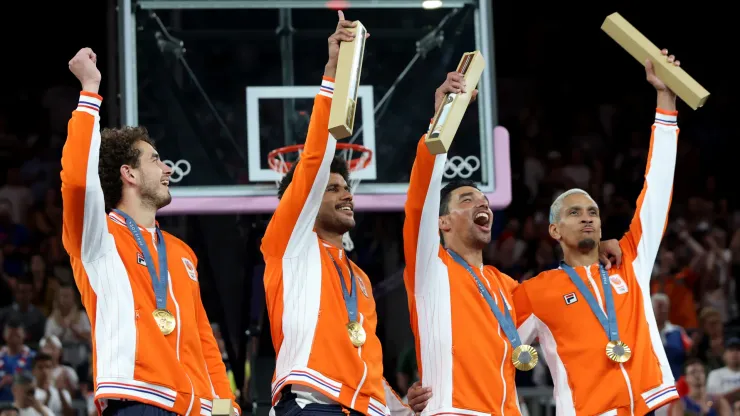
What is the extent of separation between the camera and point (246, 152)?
21.9 ft

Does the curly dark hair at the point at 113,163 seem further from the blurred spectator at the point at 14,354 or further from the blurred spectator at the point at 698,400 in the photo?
the blurred spectator at the point at 698,400

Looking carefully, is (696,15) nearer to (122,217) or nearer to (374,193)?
(374,193)

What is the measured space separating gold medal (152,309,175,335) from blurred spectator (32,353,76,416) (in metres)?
3.81

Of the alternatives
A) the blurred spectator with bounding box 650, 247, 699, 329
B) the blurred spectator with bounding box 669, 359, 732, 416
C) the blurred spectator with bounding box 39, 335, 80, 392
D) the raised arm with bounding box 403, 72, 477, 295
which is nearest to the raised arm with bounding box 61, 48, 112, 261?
the raised arm with bounding box 403, 72, 477, 295

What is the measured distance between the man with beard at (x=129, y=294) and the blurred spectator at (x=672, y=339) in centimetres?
498

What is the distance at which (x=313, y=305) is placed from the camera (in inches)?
181

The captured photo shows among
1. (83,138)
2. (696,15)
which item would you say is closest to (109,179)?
(83,138)

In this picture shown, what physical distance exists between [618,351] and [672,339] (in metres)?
3.97

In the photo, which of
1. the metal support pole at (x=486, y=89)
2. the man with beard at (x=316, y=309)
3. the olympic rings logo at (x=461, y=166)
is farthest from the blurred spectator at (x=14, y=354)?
the man with beard at (x=316, y=309)

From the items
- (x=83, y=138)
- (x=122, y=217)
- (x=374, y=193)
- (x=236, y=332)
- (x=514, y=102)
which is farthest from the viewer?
(x=514, y=102)

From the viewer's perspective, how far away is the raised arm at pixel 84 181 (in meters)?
4.07

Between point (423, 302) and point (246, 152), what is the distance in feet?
6.57

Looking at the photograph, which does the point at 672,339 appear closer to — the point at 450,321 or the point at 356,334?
the point at 450,321

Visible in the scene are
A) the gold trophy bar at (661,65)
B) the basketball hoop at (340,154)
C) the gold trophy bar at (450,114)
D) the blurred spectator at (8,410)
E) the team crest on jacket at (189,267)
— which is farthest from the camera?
the blurred spectator at (8,410)
